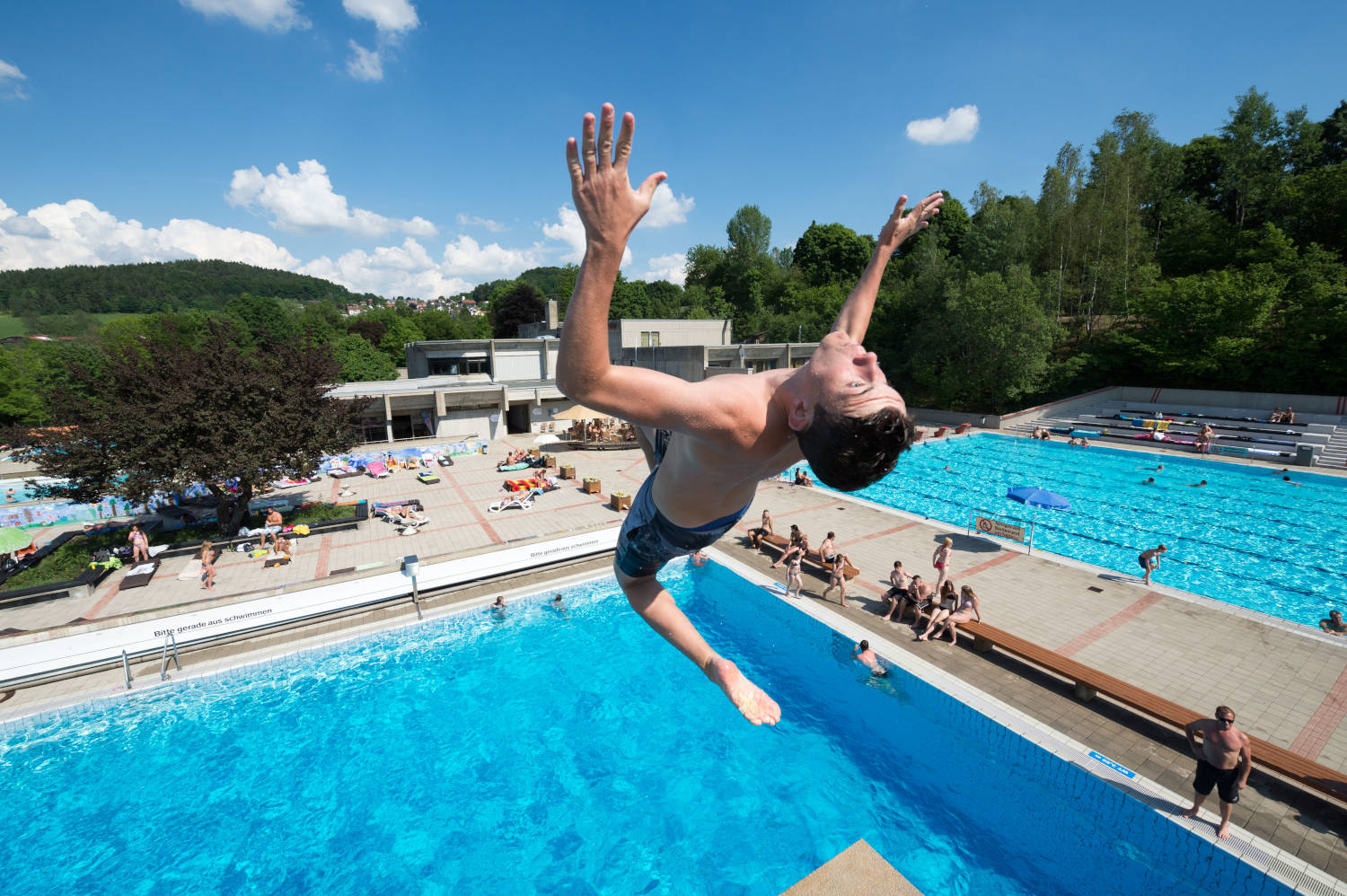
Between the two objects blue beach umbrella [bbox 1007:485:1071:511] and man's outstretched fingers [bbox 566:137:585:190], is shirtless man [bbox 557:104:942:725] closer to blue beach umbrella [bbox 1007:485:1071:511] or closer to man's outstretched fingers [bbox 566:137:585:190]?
man's outstretched fingers [bbox 566:137:585:190]

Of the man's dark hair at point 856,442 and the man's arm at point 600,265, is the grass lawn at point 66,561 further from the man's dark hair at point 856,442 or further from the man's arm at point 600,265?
the man's dark hair at point 856,442

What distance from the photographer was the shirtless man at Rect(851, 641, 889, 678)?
9641 millimetres

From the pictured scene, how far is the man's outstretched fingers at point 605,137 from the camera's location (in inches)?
63.2

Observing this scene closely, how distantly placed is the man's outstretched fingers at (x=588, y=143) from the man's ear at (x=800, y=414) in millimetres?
984

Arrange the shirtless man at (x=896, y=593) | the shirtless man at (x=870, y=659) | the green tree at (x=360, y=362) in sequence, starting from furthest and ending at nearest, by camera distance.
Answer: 1. the green tree at (x=360, y=362)
2. the shirtless man at (x=896, y=593)
3. the shirtless man at (x=870, y=659)

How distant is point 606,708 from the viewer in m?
9.76

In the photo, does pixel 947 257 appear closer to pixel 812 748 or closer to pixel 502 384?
pixel 502 384

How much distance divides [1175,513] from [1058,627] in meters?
12.7

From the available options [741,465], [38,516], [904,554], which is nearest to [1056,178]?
[904,554]

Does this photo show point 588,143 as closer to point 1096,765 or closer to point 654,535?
point 654,535

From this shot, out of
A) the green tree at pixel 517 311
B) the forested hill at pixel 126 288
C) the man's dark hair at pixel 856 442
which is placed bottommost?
the man's dark hair at pixel 856 442

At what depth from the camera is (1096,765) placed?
7230 mm

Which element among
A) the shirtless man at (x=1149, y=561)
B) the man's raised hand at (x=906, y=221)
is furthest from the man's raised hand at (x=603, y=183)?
the shirtless man at (x=1149, y=561)

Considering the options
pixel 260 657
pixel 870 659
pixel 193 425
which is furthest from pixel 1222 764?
pixel 193 425
